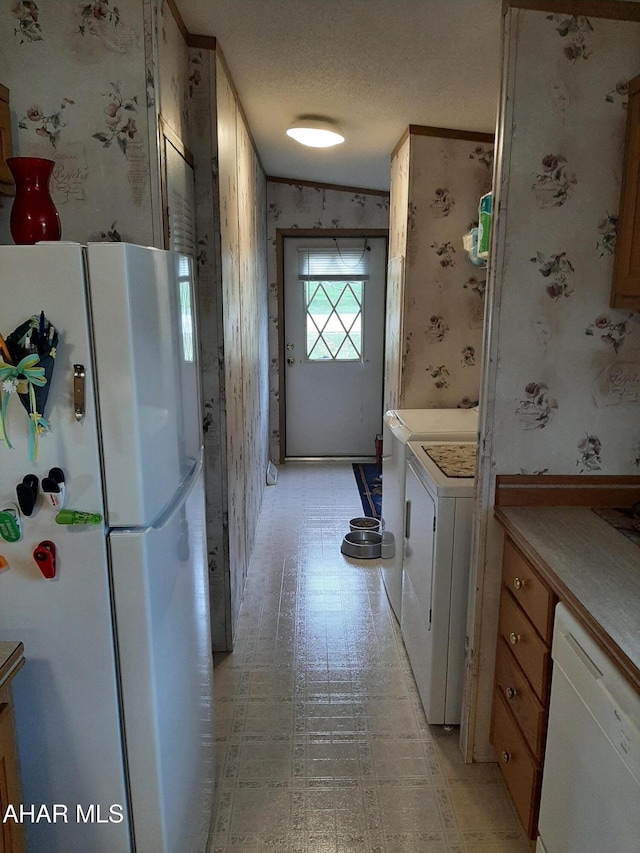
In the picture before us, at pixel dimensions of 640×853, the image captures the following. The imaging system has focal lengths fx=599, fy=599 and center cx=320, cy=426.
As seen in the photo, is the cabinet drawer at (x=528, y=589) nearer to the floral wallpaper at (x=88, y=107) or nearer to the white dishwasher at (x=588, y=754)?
the white dishwasher at (x=588, y=754)

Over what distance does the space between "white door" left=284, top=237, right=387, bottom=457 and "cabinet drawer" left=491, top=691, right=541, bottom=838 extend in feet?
11.9

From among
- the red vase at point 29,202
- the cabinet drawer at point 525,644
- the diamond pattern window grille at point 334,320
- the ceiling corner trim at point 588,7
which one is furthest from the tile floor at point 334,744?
the diamond pattern window grille at point 334,320

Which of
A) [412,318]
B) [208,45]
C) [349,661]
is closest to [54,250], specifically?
[208,45]

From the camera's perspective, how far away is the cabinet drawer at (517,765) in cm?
157

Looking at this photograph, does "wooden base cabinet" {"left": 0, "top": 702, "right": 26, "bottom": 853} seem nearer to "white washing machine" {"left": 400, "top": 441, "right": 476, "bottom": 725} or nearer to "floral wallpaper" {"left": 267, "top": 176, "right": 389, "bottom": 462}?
"white washing machine" {"left": 400, "top": 441, "right": 476, "bottom": 725}

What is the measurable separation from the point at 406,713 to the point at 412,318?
1.90m

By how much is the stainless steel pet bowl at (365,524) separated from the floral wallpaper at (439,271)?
0.87 m

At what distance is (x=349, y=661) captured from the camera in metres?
2.53

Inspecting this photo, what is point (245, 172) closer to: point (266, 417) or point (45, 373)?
point (266, 417)

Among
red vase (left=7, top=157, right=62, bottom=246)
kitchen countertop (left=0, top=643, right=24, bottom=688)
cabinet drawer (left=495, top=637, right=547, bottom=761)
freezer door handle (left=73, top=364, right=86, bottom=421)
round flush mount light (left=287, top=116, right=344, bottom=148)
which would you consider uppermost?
round flush mount light (left=287, top=116, right=344, bottom=148)

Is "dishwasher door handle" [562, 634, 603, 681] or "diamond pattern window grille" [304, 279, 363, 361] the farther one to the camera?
"diamond pattern window grille" [304, 279, 363, 361]

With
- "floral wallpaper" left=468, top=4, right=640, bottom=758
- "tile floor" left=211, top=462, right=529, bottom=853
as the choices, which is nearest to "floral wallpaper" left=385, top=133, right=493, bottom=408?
"tile floor" left=211, top=462, right=529, bottom=853

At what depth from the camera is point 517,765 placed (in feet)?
5.51

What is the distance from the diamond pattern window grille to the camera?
202 inches
